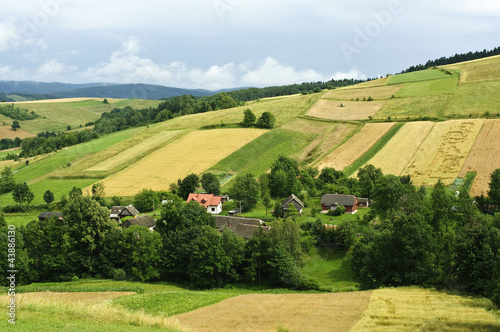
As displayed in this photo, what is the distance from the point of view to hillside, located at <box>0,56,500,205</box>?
74.6m

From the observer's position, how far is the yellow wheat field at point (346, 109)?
10535 centimetres

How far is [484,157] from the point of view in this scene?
228 ft

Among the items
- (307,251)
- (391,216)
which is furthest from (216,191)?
(391,216)

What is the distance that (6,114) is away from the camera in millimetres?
178375

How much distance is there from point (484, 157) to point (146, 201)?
187ft

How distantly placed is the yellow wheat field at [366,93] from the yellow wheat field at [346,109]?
219 inches

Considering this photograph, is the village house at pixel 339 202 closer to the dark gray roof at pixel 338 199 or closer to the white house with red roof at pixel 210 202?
the dark gray roof at pixel 338 199

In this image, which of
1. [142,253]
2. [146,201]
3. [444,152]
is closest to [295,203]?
[146,201]

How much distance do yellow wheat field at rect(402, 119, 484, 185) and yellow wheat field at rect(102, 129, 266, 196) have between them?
37.3 metres

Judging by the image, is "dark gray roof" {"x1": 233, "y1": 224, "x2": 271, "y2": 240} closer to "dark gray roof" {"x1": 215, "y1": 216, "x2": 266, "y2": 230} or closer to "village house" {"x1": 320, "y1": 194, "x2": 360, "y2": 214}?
"dark gray roof" {"x1": 215, "y1": 216, "x2": 266, "y2": 230}

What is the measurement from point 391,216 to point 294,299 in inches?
797

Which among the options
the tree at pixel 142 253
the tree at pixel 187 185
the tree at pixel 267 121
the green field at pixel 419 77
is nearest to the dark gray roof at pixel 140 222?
the tree at pixel 142 253

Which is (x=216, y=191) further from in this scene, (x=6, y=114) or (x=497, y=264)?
(x=6, y=114)

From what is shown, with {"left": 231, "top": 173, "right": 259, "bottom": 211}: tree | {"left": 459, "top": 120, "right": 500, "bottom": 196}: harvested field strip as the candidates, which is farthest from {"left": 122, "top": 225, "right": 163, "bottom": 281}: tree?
{"left": 459, "top": 120, "right": 500, "bottom": 196}: harvested field strip
